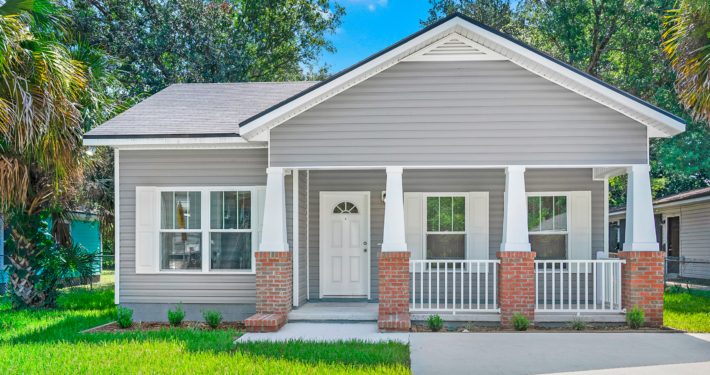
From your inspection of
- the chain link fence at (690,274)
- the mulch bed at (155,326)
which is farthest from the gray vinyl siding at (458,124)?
the chain link fence at (690,274)

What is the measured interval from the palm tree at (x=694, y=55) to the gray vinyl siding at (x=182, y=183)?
7.65m

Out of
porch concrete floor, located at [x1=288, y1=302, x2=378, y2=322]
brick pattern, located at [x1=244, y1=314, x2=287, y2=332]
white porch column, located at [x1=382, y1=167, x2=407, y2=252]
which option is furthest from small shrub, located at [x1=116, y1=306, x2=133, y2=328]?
white porch column, located at [x1=382, y1=167, x2=407, y2=252]

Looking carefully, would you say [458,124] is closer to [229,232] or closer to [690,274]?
[229,232]

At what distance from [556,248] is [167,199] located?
7878mm

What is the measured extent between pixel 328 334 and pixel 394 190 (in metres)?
2.67

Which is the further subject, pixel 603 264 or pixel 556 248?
pixel 556 248

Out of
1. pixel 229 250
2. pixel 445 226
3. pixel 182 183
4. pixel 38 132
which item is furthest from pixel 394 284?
pixel 38 132

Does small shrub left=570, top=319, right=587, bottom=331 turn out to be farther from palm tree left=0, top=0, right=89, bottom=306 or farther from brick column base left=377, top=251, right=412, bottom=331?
palm tree left=0, top=0, right=89, bottom=306

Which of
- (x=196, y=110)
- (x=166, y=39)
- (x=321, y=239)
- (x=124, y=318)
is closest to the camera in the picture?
(x=124, y=318)

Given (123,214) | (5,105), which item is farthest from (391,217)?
(5,105)

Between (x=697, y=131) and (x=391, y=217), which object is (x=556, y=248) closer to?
(x=391, y=217)

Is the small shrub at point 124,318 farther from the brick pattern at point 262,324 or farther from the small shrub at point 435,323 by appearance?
the small shrub at point 435,323

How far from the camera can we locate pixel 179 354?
27.7ft

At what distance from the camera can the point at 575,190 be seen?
12883 millimetres
